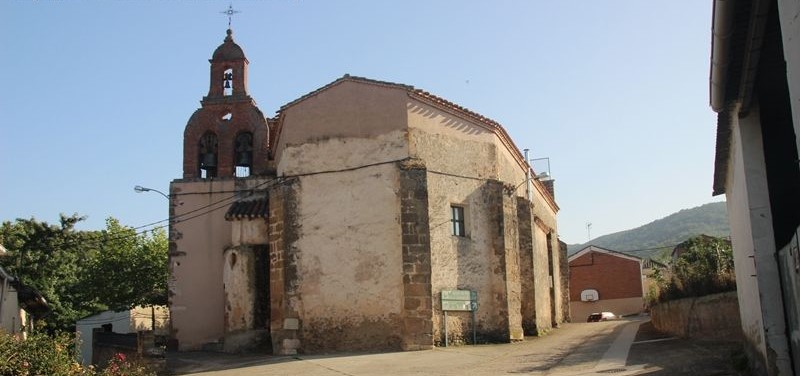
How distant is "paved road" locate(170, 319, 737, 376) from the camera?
48.7 feet

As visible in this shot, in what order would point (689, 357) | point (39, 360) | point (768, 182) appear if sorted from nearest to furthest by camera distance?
point (768, 182) < point (39, 360) < point (689, 357)

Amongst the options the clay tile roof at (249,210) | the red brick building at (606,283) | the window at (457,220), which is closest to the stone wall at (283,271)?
the clay tile roof at (249,210)

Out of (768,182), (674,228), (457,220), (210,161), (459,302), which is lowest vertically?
(459,302)

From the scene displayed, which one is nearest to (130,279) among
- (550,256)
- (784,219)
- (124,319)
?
(124,319)

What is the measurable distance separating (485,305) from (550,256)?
1342cm

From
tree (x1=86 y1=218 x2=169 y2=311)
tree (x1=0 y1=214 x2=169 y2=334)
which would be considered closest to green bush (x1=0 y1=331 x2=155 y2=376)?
tree (x1=0 y1=214 x2=169 y2=334)

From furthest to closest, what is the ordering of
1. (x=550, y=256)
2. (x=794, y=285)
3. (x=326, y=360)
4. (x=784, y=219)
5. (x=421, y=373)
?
1. (x=550, y=256)
2. (x=326, y=360)
3. (x=421, y=373)
4. (x=784, y=219)
5. (x=794, y=285)

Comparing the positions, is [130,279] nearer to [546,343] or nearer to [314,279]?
[314,279]

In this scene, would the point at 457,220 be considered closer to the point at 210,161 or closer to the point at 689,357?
the point at 689,357

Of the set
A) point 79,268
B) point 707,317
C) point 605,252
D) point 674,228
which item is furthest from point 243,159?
point 674,228

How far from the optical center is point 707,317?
18281mm

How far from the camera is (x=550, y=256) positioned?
113 ft

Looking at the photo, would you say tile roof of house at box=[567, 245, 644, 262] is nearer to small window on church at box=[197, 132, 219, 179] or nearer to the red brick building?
the red brick building

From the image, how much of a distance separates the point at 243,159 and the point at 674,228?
156m
